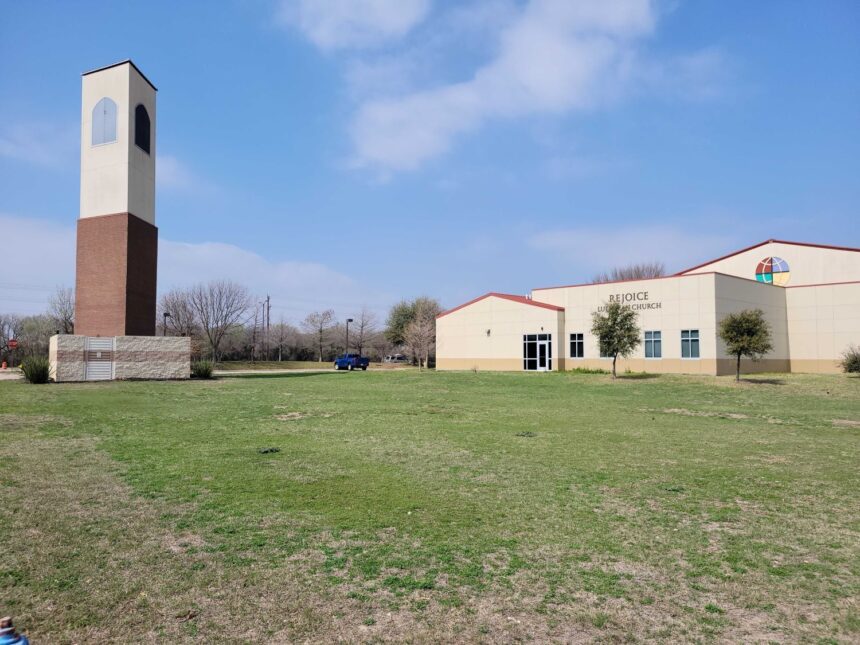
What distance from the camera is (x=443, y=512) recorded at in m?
6.46

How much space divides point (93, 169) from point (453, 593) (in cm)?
3749

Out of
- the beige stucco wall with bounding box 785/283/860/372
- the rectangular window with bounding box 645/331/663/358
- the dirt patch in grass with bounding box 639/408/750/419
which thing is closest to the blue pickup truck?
the rectangular window with bounding box 645/331/663/358

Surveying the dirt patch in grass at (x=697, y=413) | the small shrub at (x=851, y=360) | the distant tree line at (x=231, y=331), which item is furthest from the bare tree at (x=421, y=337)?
the dirt patch in grass at (x=697, y=413)

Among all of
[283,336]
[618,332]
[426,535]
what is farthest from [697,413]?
[283,336]

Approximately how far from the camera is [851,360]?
36.5 meters

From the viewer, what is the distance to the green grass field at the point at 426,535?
12.8 feet

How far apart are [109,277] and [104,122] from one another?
9.64m

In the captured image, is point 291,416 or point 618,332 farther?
point 618,332

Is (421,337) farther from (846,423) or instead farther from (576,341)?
(846,423)

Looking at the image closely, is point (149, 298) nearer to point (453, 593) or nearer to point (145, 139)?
point (145, 139)

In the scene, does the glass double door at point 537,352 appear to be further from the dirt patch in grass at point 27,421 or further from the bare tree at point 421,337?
the dirt patch in grass at point 27,421

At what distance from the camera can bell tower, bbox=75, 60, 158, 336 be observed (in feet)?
105

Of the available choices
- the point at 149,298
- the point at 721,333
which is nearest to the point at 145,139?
the point at 149,298

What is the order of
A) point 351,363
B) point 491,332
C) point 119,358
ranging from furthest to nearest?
point 351,363, point 491,332, point 119,358
